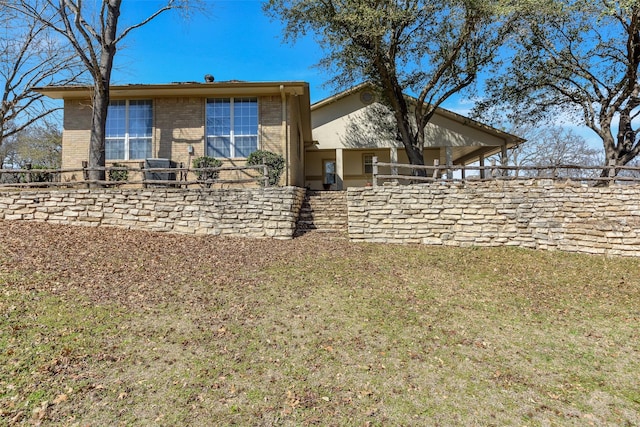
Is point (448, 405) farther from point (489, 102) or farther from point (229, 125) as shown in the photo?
point (489, 102)

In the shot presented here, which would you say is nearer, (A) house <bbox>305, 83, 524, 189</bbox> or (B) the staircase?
(B) the staircase

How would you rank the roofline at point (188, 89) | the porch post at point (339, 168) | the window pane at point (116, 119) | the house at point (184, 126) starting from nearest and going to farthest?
the roofline at point (188, 89) < the house at point (184, 126) < the window pane at point (116, 119) < the porch post at point (339, 168)

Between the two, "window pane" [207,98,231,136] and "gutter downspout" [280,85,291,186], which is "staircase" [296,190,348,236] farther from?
"window pane" [207,98,231,136]

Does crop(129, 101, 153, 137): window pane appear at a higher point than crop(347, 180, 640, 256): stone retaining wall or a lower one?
higher

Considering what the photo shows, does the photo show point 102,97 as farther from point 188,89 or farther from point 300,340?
point 300,340

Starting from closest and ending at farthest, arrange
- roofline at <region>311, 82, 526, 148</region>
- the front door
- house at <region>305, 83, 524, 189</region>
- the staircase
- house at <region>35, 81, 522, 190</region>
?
the staircase, house at <region>35, 81, 522, 190</region>, roofline at <region>311, 82, 526, 148</region>, house at <region>305, 83, 524, 189</region>, the front door

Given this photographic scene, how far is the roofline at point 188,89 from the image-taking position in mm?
11680

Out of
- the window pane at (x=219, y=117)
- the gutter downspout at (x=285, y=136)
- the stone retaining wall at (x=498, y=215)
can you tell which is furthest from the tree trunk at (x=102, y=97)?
the stone retaining wall at (x=498, y=215)

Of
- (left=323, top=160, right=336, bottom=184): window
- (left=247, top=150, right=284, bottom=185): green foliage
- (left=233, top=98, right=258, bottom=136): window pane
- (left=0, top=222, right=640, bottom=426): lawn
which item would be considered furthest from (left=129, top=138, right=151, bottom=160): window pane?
(left=323, top=160, right=336, bottom=184): window

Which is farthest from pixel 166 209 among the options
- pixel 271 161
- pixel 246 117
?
pixel 246 117

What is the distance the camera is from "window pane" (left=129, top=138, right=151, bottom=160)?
499 inches

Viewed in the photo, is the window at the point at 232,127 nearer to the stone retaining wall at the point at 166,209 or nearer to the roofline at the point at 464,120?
the stone retaining wall at the point at 166,209

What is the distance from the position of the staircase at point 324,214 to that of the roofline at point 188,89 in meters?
3.83

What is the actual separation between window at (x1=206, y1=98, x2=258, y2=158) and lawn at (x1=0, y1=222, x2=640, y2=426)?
5.77 m
